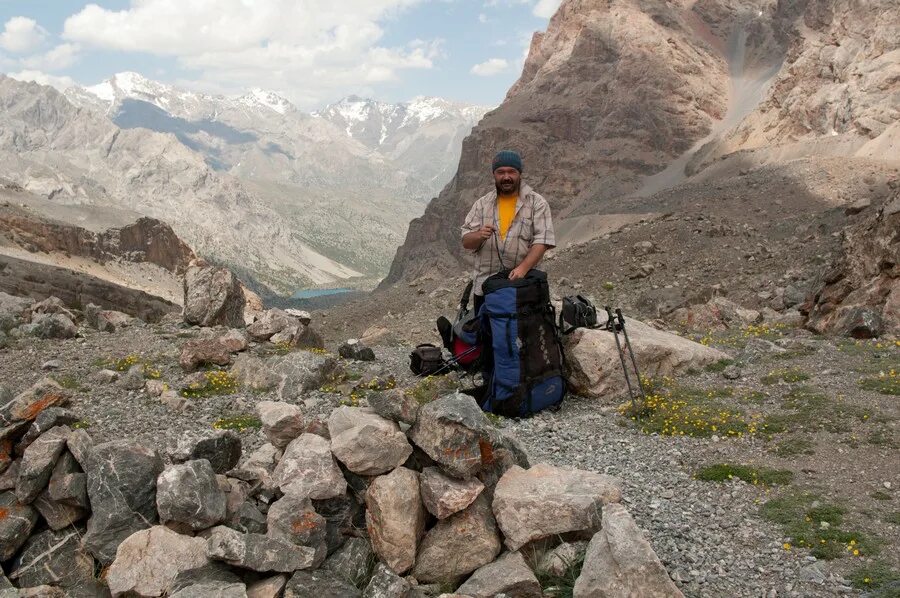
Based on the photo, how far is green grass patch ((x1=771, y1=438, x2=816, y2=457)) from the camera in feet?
26.0

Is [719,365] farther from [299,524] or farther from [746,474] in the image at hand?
[299,524]

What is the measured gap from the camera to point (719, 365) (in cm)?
1216

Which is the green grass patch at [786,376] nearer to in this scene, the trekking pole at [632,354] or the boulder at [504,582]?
the trekking pole at [632,354]

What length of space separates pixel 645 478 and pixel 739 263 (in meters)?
29.1

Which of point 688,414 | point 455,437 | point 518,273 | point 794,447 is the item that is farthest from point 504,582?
point 518,273

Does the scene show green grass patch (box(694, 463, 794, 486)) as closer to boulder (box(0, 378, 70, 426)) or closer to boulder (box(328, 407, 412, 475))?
boulder (box(328, 407, 412, 475))

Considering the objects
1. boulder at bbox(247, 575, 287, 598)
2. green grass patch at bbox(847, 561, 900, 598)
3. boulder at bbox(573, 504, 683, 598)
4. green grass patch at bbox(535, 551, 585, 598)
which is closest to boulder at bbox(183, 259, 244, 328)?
boulder at bbox(247, 575, 287, 598)

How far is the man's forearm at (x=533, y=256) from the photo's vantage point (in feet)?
32.9

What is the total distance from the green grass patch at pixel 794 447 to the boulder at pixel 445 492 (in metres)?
4.66

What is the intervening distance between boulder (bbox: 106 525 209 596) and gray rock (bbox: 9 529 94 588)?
490 mm

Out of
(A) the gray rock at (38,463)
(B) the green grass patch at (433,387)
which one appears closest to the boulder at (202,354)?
(B) the green grass patch at (433,387)

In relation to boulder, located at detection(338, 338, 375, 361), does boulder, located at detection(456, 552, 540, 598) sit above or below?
above

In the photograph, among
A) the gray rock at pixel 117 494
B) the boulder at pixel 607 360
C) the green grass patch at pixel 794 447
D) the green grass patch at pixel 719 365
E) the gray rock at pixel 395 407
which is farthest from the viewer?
the green grass patch at pixel 719 365

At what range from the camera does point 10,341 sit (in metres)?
13.2
